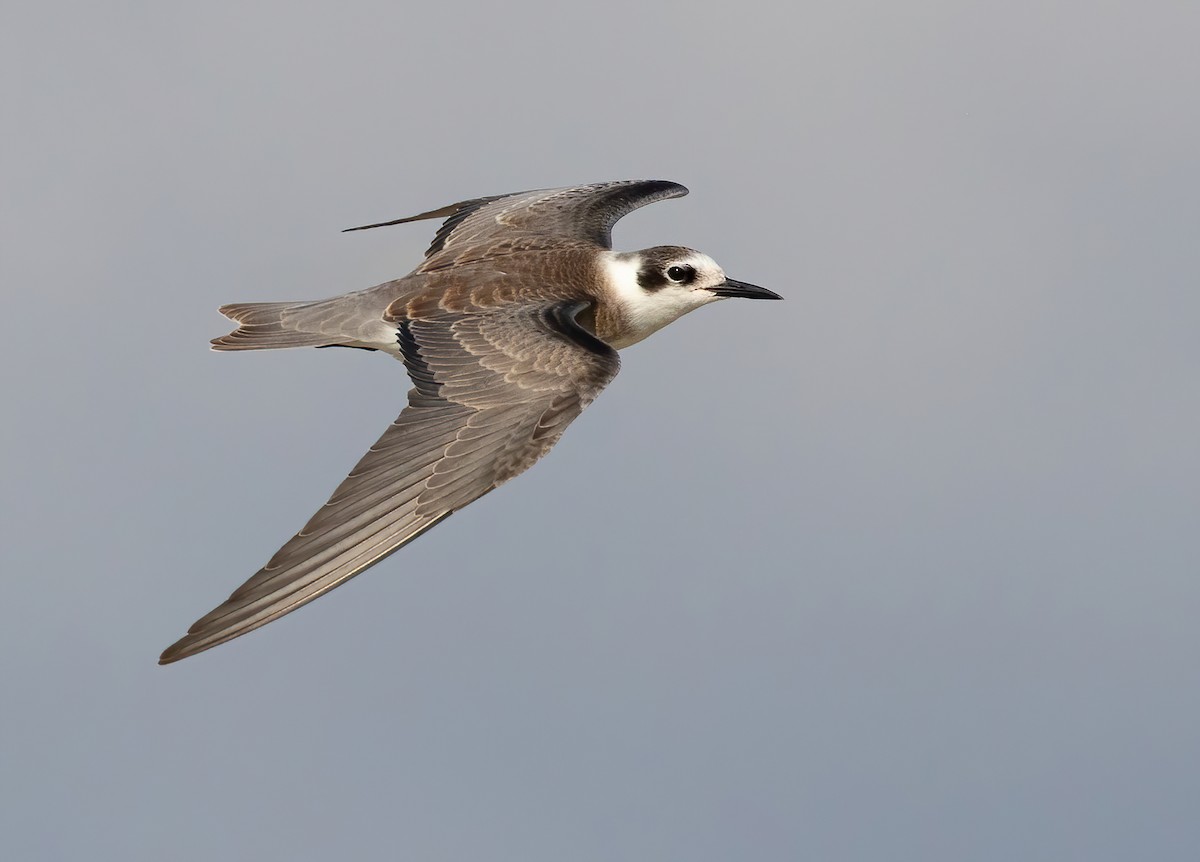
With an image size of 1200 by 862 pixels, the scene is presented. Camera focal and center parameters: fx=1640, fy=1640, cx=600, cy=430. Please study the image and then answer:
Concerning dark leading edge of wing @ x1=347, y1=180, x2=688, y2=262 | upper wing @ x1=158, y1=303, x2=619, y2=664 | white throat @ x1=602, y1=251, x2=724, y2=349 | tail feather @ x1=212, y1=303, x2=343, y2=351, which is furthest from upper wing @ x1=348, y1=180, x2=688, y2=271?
upper wing @ x1=158, y1=303, x2=619, y2=664

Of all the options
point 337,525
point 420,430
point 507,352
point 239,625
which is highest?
point 507,352

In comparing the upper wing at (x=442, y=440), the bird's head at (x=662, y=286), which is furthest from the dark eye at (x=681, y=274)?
the upper wing at (x=442, y=440)

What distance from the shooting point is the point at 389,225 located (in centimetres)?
2036

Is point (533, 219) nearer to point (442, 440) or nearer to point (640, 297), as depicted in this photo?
point (640, 297)

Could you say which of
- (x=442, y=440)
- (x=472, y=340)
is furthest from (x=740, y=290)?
(x=442, y=440)

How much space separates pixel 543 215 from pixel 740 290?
2800 mm

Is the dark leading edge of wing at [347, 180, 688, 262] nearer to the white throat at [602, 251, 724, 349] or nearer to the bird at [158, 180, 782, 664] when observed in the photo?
the bird at [158, 180, 782, 664]

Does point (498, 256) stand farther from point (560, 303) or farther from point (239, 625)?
point (239, 625)

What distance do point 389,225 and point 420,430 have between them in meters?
6.60

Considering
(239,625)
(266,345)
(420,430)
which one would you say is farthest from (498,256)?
(239,625)

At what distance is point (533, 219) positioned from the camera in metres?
19.3

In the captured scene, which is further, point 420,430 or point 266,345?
point 266,345

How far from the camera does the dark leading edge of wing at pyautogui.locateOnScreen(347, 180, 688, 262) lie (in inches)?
742

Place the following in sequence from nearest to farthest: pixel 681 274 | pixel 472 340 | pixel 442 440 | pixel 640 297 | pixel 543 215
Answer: pixel 442 440 < pixel 472 340 < pixel 640 297 < pixel 681 274 < pixel 543 215
